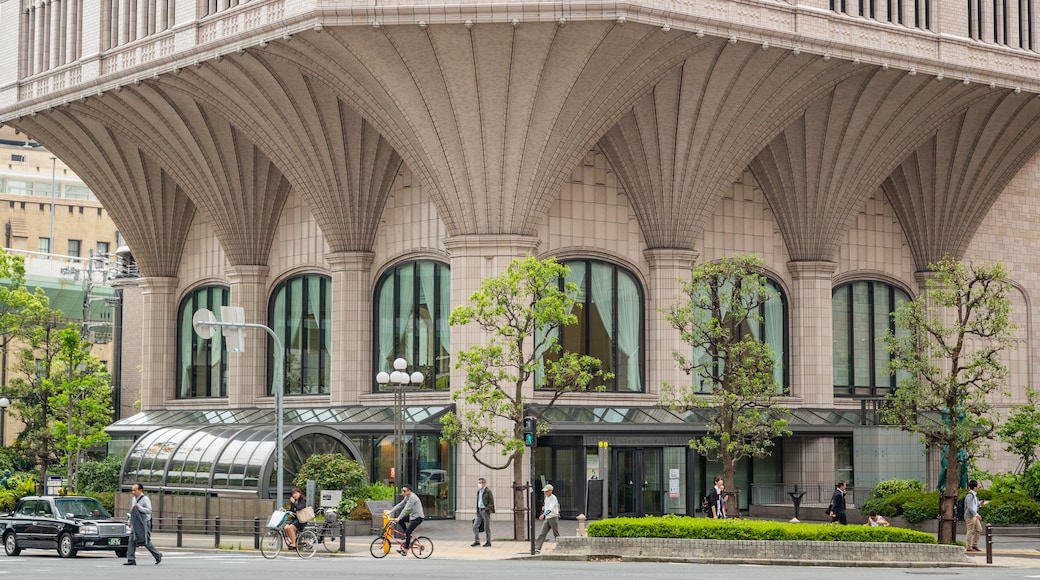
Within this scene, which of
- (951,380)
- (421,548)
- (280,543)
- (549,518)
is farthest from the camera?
Answer: (951,380)

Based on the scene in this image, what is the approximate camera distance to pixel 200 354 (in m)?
59.8

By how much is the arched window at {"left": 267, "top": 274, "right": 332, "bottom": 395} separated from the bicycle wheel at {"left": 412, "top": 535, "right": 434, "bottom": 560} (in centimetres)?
1817

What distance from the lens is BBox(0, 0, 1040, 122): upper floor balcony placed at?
4094 cm

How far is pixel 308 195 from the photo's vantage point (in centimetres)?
5012

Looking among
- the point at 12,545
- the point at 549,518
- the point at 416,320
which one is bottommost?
the point at 12,545

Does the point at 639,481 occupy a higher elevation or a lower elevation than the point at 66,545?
higher

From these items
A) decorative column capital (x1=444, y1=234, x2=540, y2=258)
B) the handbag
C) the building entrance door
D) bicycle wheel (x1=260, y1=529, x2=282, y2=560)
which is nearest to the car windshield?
bicycle wheel (x1=260, y1=529, x2=282, y2=560)

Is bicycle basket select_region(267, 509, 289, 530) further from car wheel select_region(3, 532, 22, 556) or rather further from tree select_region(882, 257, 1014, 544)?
tree select_region(882, 257, 1014, 544)

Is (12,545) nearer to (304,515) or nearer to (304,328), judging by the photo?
(304,515)

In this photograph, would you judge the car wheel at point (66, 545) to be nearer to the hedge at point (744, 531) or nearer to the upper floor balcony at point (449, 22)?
the hedge at point (744, 531)

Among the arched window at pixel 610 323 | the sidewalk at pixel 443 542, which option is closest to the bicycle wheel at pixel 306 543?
the sidewalk at pixel 443 542

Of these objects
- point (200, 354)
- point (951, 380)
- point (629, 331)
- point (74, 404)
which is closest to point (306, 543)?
point (951, 380)

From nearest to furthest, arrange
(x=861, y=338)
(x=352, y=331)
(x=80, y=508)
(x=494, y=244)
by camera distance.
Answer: (x=80, y=508)
(x=494, y=244)
(x=352, y=331)
(x=861, y=338)

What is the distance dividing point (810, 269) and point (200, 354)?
25.4 meters
